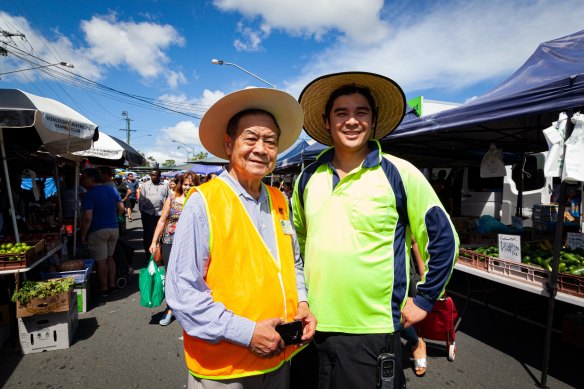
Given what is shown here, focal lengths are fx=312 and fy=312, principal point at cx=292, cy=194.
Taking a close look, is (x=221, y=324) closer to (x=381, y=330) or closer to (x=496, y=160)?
(x=381, y=330)

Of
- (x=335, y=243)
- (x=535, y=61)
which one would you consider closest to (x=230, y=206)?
(x=335, y=243)

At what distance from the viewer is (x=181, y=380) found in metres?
2.98

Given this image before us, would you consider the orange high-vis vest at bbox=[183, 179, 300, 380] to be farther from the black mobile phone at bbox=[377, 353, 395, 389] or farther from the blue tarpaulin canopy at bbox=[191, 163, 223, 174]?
the blue tarpaulin canopy at bbox=[191, 163, 223, 174]

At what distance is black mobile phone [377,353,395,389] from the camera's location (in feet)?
4.68

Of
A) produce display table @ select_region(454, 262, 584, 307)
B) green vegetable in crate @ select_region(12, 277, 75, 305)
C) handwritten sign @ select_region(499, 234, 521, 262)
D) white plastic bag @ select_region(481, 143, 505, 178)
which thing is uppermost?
white plastic bag @ select_region(481, 143, 505, 178)

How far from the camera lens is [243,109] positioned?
4.97 feet

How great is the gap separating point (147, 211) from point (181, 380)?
13.9 feet

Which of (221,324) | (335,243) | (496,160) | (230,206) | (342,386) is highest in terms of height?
(496,160)

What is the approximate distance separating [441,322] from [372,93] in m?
2.50

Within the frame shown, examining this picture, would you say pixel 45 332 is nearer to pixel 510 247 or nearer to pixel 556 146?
pixel 510 247

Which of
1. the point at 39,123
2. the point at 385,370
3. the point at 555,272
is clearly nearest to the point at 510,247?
the point at 555,272

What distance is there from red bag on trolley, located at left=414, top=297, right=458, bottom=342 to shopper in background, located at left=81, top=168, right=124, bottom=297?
16.1 ft

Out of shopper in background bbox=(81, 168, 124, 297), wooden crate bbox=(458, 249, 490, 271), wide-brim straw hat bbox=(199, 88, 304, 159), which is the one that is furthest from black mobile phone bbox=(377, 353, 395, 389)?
shopper in background bbox=(81, 168, 124, 297)

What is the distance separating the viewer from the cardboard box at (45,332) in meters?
3.46
